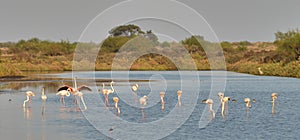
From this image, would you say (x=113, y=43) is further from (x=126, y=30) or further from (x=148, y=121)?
(x=148, y=121)

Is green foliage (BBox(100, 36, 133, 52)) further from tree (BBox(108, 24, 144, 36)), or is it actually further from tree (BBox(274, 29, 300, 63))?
tree (BBox(274, 29, 300, 63))

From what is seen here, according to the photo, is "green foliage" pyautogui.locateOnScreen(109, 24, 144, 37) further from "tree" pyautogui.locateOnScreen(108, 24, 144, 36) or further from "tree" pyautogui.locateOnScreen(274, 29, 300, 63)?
"tree" pyautogui.locateOnScreen(274, 29, 300, 63)

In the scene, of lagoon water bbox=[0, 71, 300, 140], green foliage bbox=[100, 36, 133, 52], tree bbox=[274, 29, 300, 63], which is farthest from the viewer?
green foliage bbox=[100, 36, 133, 52]

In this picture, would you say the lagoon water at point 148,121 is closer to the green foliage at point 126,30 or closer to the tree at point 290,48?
the tree at point 290,48

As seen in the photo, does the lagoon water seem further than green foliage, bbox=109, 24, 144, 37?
No

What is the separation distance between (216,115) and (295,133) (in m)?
5.04

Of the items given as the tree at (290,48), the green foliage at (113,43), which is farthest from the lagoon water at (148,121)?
the green foliage at (113,43)

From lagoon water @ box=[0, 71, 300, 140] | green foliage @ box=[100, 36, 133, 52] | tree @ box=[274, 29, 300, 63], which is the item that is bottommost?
lagoon water @ box=[0, 71, 300, 140]

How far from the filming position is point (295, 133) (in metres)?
16.5

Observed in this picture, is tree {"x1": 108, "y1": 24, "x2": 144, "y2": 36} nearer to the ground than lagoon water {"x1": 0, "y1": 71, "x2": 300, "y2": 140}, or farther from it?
farther from it

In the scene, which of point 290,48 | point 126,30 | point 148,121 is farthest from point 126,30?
point 148,121

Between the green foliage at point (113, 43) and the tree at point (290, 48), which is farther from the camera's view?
the green foliage at point (113, 43)

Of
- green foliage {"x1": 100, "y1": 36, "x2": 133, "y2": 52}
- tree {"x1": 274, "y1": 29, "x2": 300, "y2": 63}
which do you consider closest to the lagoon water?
tree {"x1": 274, "y1": 29, "x2": 300, "y2": 63}

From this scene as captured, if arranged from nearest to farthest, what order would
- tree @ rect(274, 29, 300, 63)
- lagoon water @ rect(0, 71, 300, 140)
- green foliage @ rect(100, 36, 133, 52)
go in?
1. lagoon water @ rect(0, 71, 300, 140)
2. tree @ rect(274, 29, 300, 63)
3. green foliage @ rect(100, 36, 133, 52)
